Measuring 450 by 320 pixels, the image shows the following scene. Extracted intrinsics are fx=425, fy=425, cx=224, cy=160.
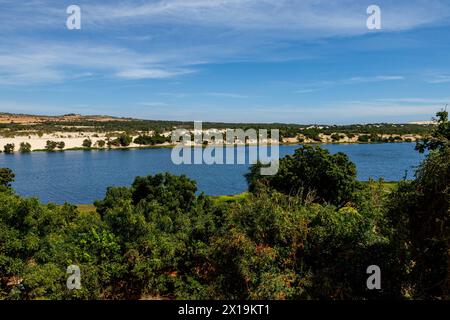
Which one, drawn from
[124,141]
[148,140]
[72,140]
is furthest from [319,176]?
[72,140]

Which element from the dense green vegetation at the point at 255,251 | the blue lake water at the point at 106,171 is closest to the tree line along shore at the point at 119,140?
the blue lake water at the point at 106,171

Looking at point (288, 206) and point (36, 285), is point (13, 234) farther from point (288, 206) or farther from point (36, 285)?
point (288, 206)

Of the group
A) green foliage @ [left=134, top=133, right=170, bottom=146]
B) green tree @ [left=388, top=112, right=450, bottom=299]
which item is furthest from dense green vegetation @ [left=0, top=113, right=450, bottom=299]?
green foliage @ [left=134, top=133, right=170, bottom=146]

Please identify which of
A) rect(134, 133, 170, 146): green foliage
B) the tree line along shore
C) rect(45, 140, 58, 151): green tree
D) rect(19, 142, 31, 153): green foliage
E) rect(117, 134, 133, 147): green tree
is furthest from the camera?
rect(134, 133, 170, 146): green foliage

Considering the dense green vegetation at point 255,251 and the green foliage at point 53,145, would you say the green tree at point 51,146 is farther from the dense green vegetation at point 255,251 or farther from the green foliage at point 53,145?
the dense green vegetation at point 255,251

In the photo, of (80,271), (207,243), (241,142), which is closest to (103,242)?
(80,271)

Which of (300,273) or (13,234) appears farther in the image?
(13,234)

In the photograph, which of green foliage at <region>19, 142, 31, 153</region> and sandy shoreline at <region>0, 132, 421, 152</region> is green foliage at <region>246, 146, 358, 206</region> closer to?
sandy shoreline at <region>0, 132, 421, 152</region>
